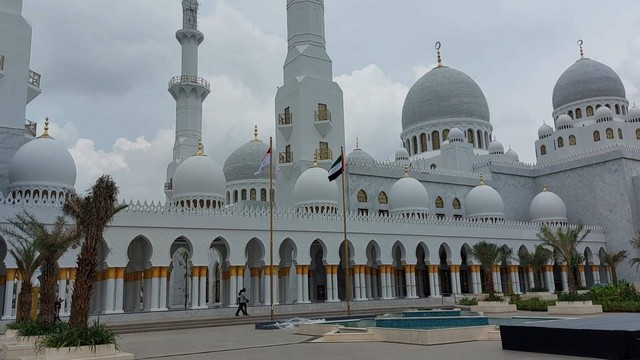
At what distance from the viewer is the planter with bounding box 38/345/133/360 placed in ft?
29.1

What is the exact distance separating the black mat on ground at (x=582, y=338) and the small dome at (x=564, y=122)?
39.1 metres

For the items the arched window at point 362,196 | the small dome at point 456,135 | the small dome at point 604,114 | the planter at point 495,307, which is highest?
the small dome at point 604,114

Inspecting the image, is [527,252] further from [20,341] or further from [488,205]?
[20,341]

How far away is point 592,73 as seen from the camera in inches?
1804

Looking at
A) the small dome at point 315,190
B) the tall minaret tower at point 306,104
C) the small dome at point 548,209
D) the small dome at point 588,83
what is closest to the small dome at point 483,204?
the small dome at point 548,209

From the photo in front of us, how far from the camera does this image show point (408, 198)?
33156mm

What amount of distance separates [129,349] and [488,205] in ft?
95.6

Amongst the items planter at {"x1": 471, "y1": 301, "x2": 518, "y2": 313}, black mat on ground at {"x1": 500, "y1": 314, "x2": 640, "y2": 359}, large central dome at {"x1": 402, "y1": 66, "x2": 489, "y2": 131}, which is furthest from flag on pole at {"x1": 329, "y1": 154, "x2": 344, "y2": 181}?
large central dome at {"x1": 402, "y1": 66, "x2": 489, "y2": 131}

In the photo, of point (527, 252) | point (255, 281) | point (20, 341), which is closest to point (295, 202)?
point (255, 281)

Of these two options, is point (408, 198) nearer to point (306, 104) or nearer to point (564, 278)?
point (306, 104)

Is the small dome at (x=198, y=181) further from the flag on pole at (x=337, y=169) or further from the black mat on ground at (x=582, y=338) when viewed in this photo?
the black mat on ground at (x=582, y=338)

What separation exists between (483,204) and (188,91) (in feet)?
72.5

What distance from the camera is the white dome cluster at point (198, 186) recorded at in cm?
2655

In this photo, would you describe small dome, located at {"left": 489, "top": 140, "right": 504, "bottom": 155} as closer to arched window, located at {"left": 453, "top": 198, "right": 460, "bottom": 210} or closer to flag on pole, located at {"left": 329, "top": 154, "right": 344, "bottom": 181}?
arched window, located at {"left": 453, "top": 198, "right": 460, "bottom": 210}
